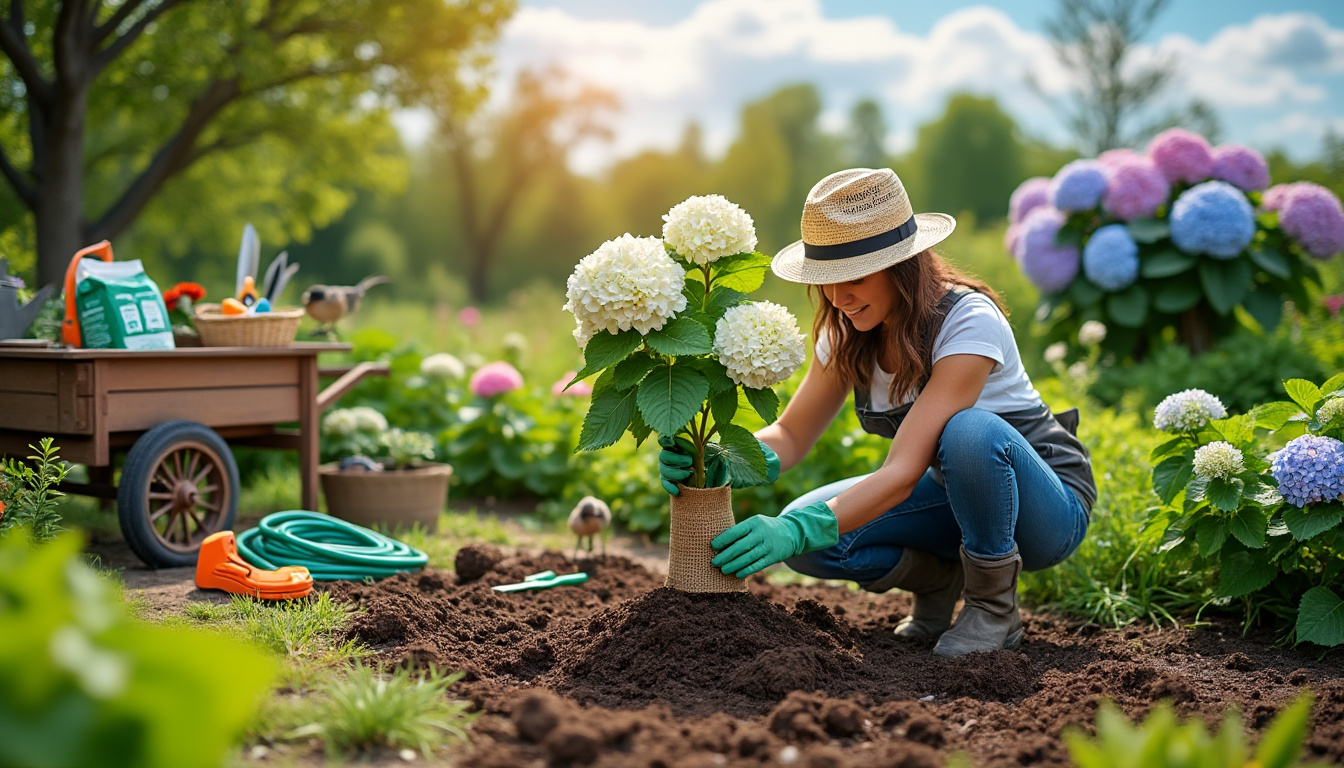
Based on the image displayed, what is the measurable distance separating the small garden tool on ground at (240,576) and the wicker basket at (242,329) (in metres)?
0.99

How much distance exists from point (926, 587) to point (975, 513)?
0.47 m

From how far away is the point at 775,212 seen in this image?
2488cm

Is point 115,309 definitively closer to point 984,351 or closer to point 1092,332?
point 984,351

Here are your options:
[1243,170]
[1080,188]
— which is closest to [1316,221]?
[1243,170]

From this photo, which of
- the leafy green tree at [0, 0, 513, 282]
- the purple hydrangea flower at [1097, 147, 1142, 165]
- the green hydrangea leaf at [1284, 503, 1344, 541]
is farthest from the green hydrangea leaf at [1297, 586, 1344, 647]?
the leafy green tree at [0, 0, 513, 282]

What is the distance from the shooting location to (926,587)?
9.81 feet

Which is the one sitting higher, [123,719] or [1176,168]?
[1176,168]

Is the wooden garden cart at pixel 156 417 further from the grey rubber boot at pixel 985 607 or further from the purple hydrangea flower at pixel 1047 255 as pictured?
the purple hydrangea flower at pixel 1047 255

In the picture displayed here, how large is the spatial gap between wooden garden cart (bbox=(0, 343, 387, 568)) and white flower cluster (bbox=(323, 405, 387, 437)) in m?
0.69

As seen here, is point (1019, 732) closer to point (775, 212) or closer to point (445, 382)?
point (445, 382)

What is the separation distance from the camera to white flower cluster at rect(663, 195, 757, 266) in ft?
7.88

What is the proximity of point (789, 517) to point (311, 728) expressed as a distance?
1.30 meters

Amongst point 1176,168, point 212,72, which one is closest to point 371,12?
point 212,72

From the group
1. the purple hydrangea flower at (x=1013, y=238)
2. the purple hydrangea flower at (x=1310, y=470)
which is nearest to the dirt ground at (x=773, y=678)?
the purple hydrangea flower at (x=1310, y=470)
